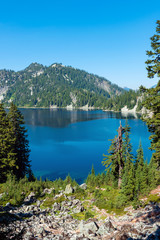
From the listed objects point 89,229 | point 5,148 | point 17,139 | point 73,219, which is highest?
point 17,139

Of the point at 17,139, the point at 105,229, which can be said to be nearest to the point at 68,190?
the point at 17,139

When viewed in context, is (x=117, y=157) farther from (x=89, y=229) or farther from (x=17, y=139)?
(x=17, y=139)

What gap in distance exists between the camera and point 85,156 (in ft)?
214

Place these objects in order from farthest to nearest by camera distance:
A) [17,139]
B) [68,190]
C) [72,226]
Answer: [17,139] < [68,190] < [72,226]

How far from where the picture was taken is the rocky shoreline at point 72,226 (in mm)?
11347

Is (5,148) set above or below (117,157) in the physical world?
above

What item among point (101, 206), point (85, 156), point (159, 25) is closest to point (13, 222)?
point (101, 206)

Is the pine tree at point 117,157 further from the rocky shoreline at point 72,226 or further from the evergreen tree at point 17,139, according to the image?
the evergreen tree at point 17,139

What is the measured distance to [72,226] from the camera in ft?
51.6

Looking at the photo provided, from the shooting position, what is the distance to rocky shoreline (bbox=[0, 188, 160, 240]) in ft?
37.2

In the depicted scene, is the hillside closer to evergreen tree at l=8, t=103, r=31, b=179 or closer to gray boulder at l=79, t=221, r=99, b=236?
gray boulder at l=79, t=221, r=99, b=236

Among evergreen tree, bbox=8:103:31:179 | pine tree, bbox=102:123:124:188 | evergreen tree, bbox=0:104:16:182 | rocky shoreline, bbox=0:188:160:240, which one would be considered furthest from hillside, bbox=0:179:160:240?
evergreen tree, bbox=8:103:31:179

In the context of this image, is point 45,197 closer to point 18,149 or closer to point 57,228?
point 57,228

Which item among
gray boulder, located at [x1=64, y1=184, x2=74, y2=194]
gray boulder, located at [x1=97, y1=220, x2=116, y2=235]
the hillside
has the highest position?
gray boulder, located at [x1=97, y1=220, x2=116, y2=235]
